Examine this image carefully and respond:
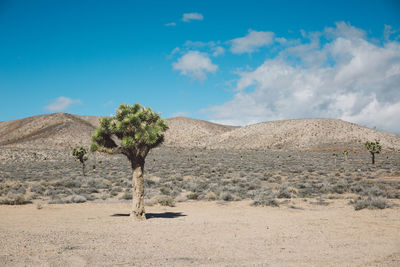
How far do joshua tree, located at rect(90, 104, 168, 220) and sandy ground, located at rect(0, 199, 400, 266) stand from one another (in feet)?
5.10

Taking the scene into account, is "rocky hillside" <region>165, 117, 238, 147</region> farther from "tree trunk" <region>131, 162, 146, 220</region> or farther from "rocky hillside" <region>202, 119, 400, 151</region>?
"tree trunk" <region>131, 162, 146, 220</region>

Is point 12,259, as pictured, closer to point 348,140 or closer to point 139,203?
point 139,203

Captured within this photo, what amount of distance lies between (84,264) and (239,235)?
214 inches

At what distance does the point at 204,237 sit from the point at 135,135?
207 inches

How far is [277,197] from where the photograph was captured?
799 inches

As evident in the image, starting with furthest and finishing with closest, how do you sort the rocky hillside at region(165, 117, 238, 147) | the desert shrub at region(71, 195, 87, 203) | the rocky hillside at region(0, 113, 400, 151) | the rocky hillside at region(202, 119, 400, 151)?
the rocky hillside at region(165, 117, 238, 147), the rocky hillside at region(0, 113, 400, 151), the rocky hillside at region(202, 119, 400, 151), the desert shrub at region(71, 195, 87, 203)

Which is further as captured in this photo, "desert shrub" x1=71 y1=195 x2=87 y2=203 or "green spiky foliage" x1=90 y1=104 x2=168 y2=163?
"desert shrub" x1=71 y1=195 x2=87 y2=203

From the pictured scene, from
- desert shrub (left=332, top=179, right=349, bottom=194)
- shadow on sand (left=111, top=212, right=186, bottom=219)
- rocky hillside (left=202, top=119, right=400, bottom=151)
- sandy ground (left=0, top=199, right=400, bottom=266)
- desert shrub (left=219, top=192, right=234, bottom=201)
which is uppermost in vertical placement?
rocky hillside (left=202, top=119, right=400, bottom=151)

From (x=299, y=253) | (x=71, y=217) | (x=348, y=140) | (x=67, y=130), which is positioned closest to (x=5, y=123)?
(x=67, y=130)

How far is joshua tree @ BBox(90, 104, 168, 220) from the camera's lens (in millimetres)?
13375

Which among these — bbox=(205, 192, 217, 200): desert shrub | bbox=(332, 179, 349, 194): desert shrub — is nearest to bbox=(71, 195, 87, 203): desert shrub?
bbox=(205, 192, 217, 200): desert shrub

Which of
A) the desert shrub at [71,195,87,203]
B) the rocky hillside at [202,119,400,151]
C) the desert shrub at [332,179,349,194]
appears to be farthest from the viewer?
the rocky hillside at [202,119,400,151]

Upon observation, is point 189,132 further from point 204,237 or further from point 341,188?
point 204,237

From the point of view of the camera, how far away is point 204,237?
34.8 ft
